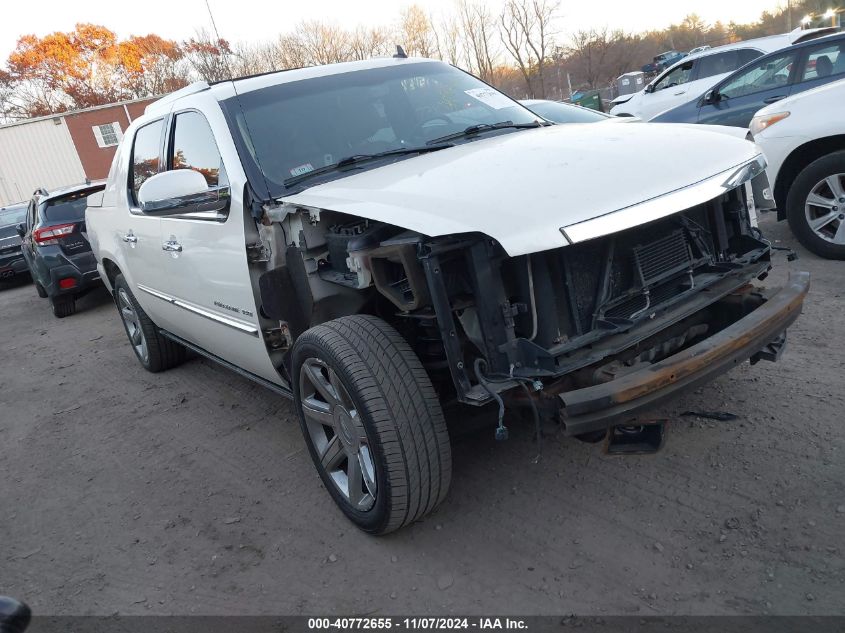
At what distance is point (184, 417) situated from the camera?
4605mm

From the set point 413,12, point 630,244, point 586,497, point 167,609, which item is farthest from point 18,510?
point 413,12

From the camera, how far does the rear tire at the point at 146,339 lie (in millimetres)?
5410

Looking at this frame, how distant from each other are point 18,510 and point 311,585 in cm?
210

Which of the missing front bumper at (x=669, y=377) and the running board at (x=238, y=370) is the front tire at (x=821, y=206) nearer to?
the missing front bumper at (x=669, y=377)

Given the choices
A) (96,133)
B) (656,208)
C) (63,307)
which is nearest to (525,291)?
(656,208)

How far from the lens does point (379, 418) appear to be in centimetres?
248

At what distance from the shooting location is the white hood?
2.24 meters

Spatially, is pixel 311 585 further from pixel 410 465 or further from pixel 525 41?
pixel 525 41

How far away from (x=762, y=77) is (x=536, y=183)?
6779mm

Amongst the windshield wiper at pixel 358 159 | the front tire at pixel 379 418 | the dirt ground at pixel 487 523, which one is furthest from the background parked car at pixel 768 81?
the front tire at pixel 379 418

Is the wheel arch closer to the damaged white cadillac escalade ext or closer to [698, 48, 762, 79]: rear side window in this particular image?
the damaged white cadillac escalade ext

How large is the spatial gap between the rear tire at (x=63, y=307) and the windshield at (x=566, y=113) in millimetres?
6643

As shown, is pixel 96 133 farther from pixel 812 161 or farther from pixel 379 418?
pixel 379 418

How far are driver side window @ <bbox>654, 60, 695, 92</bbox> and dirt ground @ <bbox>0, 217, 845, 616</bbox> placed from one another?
8.84 meters
